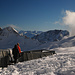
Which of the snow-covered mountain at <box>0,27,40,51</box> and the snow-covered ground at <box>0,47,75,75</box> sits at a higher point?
the snow-covered mountain at <box>0,27,40,51</box>

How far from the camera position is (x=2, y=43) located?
126 ft

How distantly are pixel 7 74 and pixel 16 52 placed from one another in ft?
11.1

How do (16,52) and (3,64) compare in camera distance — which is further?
(16,52)

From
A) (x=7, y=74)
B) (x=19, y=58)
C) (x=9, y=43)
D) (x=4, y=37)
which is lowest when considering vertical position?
(x=7, y=74)

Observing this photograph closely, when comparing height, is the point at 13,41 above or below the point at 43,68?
above

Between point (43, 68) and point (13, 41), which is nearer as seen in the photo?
point (43, 68)

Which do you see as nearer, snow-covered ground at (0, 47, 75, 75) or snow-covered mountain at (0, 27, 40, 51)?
snow-covered ground at (0, 47, 75, 75)

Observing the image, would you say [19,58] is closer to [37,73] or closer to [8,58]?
[8,58]

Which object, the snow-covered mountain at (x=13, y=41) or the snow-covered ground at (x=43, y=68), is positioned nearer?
the snow-covered ground at (x=43, y=68)

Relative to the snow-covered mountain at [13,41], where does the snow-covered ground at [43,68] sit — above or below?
below

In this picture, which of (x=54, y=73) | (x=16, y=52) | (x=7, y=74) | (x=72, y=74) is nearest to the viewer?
(x=72, y=74)

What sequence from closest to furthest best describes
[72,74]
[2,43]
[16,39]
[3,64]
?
[72,74], [3,64], [2,43], [16,39]

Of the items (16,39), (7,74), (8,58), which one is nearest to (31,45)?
(16,39)

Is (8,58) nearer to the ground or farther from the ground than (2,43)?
nearer to the ground
